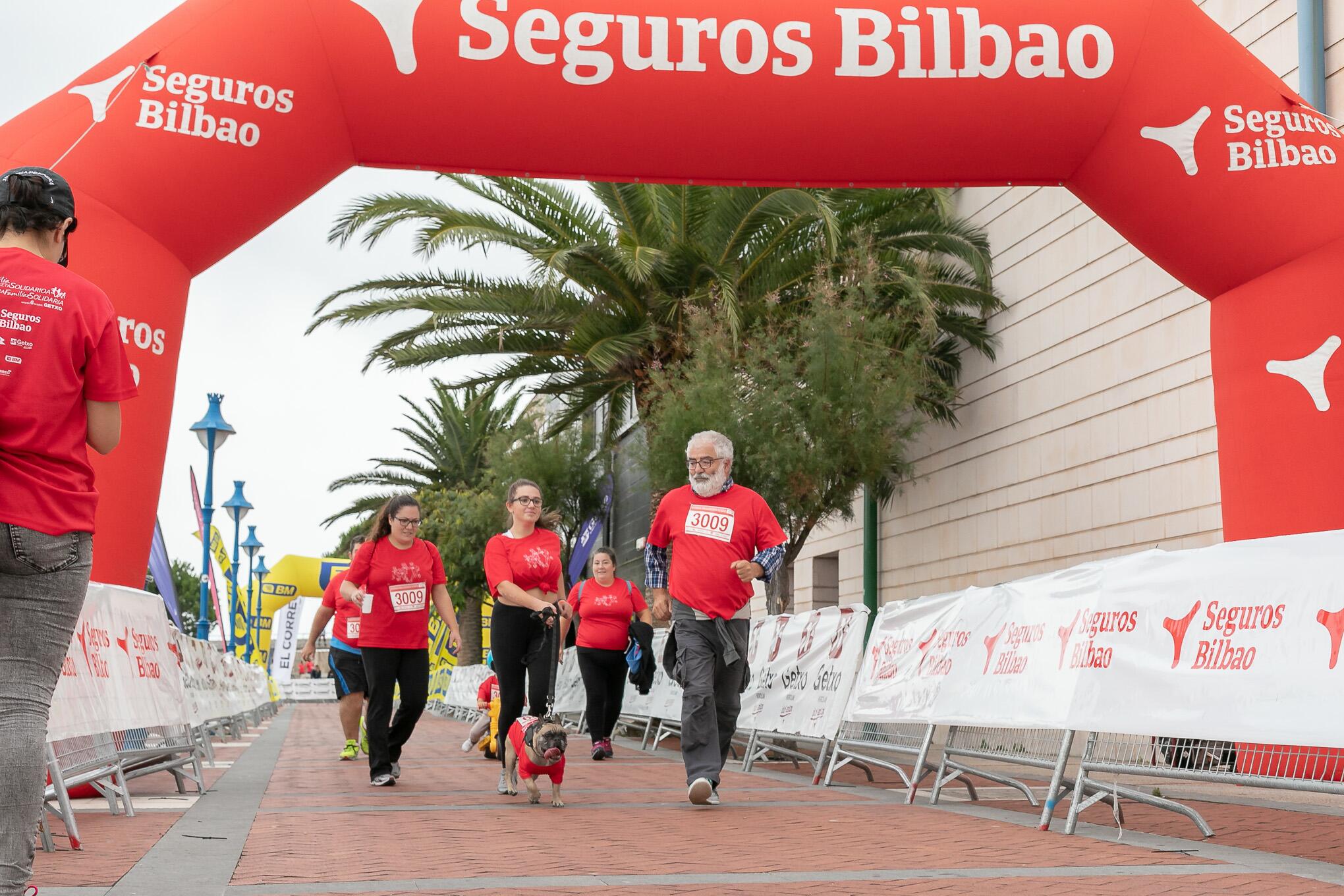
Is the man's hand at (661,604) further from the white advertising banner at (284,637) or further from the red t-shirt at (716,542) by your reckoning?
the white advertising banner at (284,637)

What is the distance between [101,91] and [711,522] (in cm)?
424

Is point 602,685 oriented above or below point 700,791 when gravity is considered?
above

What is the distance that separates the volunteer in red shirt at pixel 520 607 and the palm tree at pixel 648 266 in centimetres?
723

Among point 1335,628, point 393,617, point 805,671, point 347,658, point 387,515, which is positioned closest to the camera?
point 1335,628

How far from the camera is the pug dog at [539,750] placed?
289 inches

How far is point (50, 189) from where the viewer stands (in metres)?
3.74

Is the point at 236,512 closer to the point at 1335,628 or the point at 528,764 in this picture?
the point at 528,764

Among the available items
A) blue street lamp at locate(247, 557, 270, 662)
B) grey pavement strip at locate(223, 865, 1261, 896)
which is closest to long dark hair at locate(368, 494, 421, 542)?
grey pavement strip at locate(223, 865, 1261, 896)

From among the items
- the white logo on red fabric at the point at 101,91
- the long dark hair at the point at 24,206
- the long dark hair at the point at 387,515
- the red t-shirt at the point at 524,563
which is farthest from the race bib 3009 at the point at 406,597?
the long dark hair at the point at 24,206

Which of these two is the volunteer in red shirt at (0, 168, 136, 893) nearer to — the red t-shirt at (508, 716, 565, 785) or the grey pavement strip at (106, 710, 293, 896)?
the grey pavement strip at (106, 710, 293, 896)

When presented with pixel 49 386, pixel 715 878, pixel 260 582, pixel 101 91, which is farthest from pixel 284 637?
pixel 49 386

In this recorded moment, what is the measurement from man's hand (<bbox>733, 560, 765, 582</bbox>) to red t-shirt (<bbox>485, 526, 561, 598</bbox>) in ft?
4.68

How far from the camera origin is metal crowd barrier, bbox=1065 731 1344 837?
5.20m

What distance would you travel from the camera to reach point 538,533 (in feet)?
28.9
